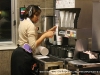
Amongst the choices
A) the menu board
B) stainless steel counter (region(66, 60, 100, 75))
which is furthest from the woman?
stainless steel counter (region(66, 60, 100, 75))

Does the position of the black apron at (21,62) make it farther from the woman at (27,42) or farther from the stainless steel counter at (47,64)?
the stainless steel counter at (47,64)

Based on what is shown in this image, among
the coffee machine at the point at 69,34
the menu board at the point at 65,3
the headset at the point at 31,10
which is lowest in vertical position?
the coffee machine at the point at 69,34

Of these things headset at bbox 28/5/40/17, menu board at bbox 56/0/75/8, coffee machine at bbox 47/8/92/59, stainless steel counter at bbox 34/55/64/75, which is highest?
menu board at bbox 56/0/75/8

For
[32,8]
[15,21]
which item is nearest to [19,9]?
[15,21]

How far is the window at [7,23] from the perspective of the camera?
379cm

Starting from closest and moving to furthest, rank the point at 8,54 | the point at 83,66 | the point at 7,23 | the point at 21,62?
the point at 83,66
the point at 21,62
the point at 8,54
the point at 7,23

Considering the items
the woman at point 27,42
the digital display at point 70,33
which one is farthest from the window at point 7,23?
the digital display at point 70,33

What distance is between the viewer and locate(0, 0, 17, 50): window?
3795mm

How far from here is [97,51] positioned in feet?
9.64

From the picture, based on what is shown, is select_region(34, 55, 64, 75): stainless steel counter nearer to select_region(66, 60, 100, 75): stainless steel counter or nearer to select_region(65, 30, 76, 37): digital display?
select_region(66, 60, 100, 75): stainless steel counter

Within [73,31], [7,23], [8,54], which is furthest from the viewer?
[7,23]

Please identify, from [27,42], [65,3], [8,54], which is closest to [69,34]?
[65,3]

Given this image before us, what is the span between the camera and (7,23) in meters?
3.87

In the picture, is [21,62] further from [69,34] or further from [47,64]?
[69,34]
